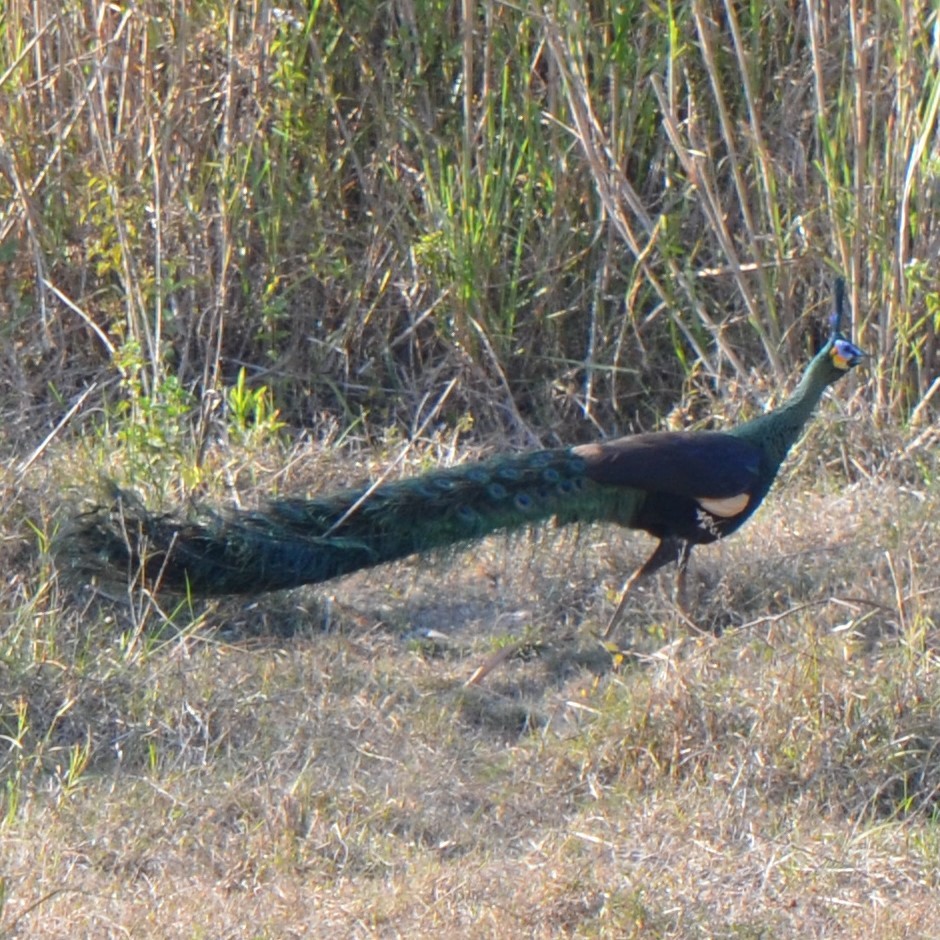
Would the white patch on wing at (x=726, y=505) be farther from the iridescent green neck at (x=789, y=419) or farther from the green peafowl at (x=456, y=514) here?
the iridescent green neck at (x=789, y=419)

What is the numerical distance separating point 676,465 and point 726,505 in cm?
22

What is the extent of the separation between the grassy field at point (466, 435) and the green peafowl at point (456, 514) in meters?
0.16

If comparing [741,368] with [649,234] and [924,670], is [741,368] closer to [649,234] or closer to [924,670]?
[649,234]

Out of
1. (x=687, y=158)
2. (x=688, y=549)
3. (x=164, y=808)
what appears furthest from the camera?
(x=687, y=158)

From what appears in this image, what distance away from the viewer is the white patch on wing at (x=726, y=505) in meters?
5.01

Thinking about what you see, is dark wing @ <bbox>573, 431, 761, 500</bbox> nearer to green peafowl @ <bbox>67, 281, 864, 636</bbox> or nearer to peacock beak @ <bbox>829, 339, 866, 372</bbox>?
green peafowl @ <bbox>67, 281, 864, 636</bbox>

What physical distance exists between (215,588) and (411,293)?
2288 millimetres

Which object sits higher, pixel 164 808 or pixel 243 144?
pixel 243 144

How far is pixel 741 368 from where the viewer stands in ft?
20.2

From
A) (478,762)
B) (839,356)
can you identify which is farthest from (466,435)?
(478,762)

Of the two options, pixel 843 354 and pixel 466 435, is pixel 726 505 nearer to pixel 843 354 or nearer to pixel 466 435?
pixel 843 354

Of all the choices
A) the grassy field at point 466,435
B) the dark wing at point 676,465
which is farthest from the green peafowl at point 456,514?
the grassy field at point 466,435

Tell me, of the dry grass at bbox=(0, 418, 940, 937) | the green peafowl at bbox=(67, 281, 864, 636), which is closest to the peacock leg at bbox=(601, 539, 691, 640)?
the green peafowl at bbox=(67, 281, 864, 636)

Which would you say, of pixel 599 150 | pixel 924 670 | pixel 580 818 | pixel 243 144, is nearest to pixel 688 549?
pixel 924 670
